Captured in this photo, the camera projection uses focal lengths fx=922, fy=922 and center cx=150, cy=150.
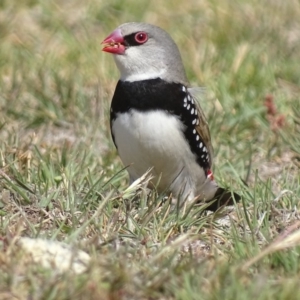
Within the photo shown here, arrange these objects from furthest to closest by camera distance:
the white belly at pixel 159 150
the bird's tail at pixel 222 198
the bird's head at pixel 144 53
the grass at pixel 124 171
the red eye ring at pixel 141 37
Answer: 1. the red eye ring at pixel 141 37
2. the bird's head at pixel 144 53
3. the bird's tail at pixel 222 198
4. the white belly at pixel 159 150
5. the grass at pixel 124 171

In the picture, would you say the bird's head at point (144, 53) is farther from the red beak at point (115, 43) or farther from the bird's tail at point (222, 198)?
the bird's tail at point (222, 198)

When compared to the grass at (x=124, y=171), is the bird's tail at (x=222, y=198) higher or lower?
lower

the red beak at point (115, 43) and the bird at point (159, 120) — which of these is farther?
the red beak at point (115, 43)

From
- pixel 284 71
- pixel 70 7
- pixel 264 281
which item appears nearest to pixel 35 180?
pixel 264 281

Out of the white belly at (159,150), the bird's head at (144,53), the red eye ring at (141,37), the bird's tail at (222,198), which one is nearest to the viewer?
the white belly at (159,150)

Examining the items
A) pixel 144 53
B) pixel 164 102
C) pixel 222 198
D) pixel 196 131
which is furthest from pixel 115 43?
pixel 222 198

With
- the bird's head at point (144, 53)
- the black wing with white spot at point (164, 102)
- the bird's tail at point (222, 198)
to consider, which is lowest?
the bird's tail at point (222, 198)

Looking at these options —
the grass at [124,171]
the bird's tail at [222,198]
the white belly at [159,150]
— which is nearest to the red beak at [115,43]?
the white belly at [159,150]

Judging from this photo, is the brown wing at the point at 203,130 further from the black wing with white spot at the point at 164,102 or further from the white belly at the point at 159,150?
the white belly at the point at 159,150

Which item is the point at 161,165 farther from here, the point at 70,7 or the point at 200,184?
the point at 70,7
